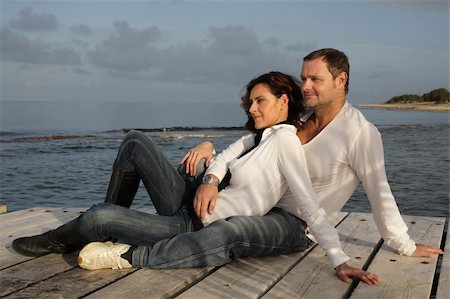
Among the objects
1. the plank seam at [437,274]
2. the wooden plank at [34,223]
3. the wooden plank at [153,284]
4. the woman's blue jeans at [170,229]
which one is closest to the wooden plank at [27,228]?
the wooden plank at [34,223]

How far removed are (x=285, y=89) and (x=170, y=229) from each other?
3.72 ft

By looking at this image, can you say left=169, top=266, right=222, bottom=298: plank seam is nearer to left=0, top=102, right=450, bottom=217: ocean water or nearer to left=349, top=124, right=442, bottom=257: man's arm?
left=349, top=124, right=442, bottom=257: man's arm

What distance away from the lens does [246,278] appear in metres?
3.40

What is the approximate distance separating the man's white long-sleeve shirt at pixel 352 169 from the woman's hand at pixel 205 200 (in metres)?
0.46

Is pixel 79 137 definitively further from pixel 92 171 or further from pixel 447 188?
pixel 447 188

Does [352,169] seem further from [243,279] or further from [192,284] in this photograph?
[192,284]

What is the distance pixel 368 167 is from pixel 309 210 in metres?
0.48

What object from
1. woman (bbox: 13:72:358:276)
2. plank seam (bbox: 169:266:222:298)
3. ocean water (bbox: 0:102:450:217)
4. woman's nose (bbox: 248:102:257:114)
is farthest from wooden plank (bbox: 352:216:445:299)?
ocean water (bbox: 0:102:450:217)

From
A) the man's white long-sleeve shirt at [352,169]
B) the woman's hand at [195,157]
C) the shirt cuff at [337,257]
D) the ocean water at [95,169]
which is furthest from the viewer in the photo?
the ocean water at [95,169]

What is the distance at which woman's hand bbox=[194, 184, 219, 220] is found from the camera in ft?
12.0

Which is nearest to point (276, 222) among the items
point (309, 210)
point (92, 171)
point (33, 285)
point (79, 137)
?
point (309, 210)

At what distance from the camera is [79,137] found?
78.3 feet

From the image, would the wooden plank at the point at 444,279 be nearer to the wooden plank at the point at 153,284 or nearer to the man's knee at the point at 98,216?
the wooden plank at the point at 153,284

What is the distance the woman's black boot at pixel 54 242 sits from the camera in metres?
3.67
